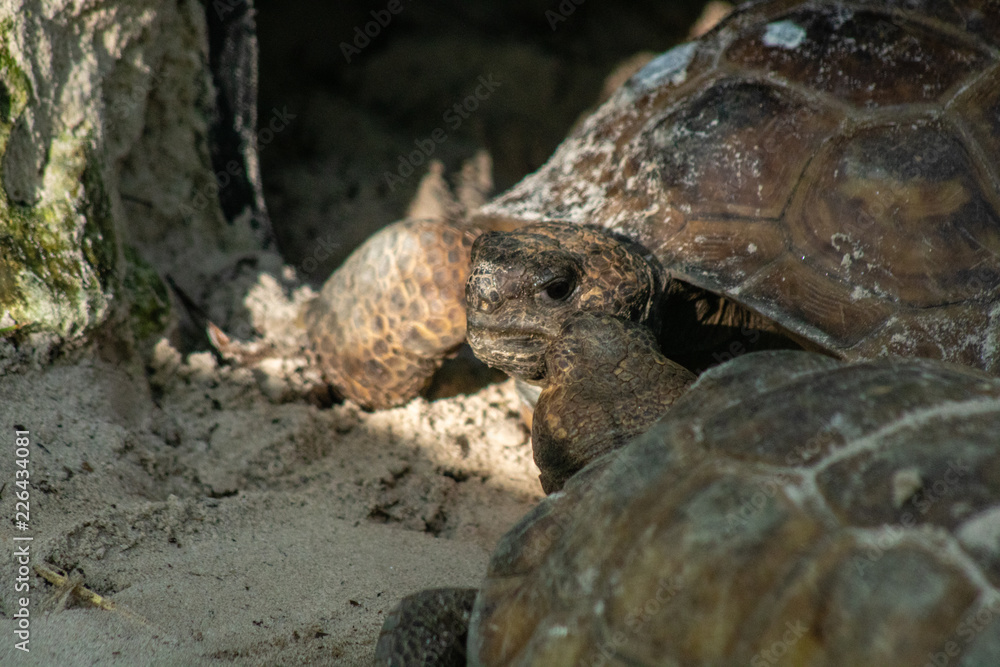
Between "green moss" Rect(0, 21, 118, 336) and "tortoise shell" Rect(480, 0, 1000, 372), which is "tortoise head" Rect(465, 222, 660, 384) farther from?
"green moss" Rect(0, 21, 118, 336)

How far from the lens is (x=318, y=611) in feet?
5.67

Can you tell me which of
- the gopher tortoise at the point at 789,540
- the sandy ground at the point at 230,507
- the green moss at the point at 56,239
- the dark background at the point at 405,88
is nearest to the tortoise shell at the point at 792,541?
the gopher tortoise at the point at 789,540

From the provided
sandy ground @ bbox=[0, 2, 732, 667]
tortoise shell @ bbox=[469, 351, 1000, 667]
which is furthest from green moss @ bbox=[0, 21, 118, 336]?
tortoise shell @ bbox=[469, 351, 1000, 667]

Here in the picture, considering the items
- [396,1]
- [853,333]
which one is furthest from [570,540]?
[396,1]

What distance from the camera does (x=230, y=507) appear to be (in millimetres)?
2062

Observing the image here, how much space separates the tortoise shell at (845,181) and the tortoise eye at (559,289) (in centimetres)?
33

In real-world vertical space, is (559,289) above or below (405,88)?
below

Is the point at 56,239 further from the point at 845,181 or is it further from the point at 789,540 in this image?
the point at 845,181

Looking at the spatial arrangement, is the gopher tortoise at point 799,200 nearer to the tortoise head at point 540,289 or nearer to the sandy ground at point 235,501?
the tortoise head at point 540,289

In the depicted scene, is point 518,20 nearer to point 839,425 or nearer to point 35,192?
point 35,192

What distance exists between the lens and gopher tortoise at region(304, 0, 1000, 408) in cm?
212

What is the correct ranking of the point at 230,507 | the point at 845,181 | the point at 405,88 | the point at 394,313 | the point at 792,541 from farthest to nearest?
the point at 405,88, the point at 394,313, the point at 845,181, the point at 230,507, the point at 792,541

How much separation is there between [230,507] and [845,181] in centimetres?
201

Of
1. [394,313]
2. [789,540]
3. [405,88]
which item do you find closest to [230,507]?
[394,313]
